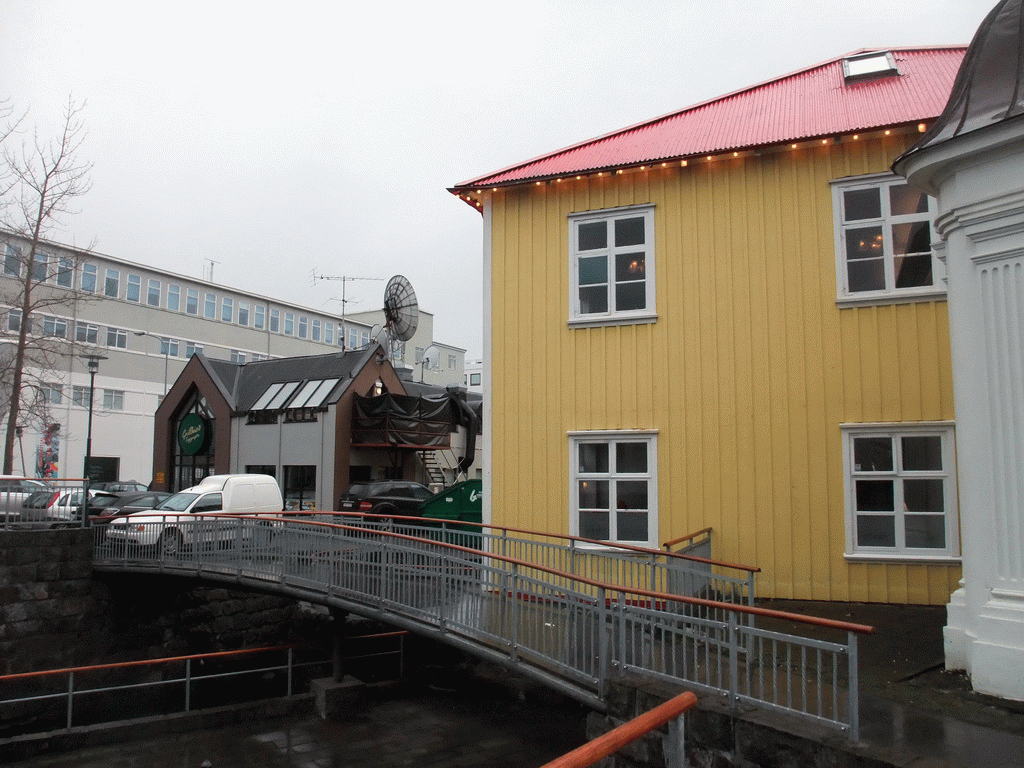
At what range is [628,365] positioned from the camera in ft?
43.1

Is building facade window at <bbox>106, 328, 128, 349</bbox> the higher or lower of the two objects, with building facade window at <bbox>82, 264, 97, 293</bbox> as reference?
lower

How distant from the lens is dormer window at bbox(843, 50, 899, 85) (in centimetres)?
1448

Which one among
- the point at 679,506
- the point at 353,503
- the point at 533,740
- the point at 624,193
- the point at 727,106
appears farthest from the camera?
the point at 353,503

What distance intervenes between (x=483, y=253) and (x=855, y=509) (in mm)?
7350

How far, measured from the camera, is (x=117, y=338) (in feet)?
168

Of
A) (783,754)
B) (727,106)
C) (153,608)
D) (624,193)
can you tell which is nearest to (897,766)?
(783,754)

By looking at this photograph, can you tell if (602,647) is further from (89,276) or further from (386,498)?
(89,276)

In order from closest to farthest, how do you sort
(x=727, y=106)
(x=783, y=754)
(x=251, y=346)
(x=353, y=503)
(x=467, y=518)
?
(x=783, y=754) → (x=727, y=106) → (x=467, y=518) → (x=353, y=503) → (x=251, y=346)

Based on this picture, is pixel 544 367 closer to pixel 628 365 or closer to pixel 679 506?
pixel 628 365

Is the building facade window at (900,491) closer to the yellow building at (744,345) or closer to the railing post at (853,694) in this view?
the yellow building at (744,345)

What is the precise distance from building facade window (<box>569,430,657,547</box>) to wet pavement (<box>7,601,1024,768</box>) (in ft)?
7.60

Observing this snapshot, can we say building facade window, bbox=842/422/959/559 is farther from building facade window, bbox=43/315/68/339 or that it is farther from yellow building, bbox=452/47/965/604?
building facade window, bbox=43/315/68/339

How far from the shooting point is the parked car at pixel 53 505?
16031 mm

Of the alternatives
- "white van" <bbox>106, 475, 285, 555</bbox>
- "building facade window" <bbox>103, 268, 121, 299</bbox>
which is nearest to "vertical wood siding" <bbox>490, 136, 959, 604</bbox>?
"white van" <bbox>106, 475, 285, 555</bbox>
